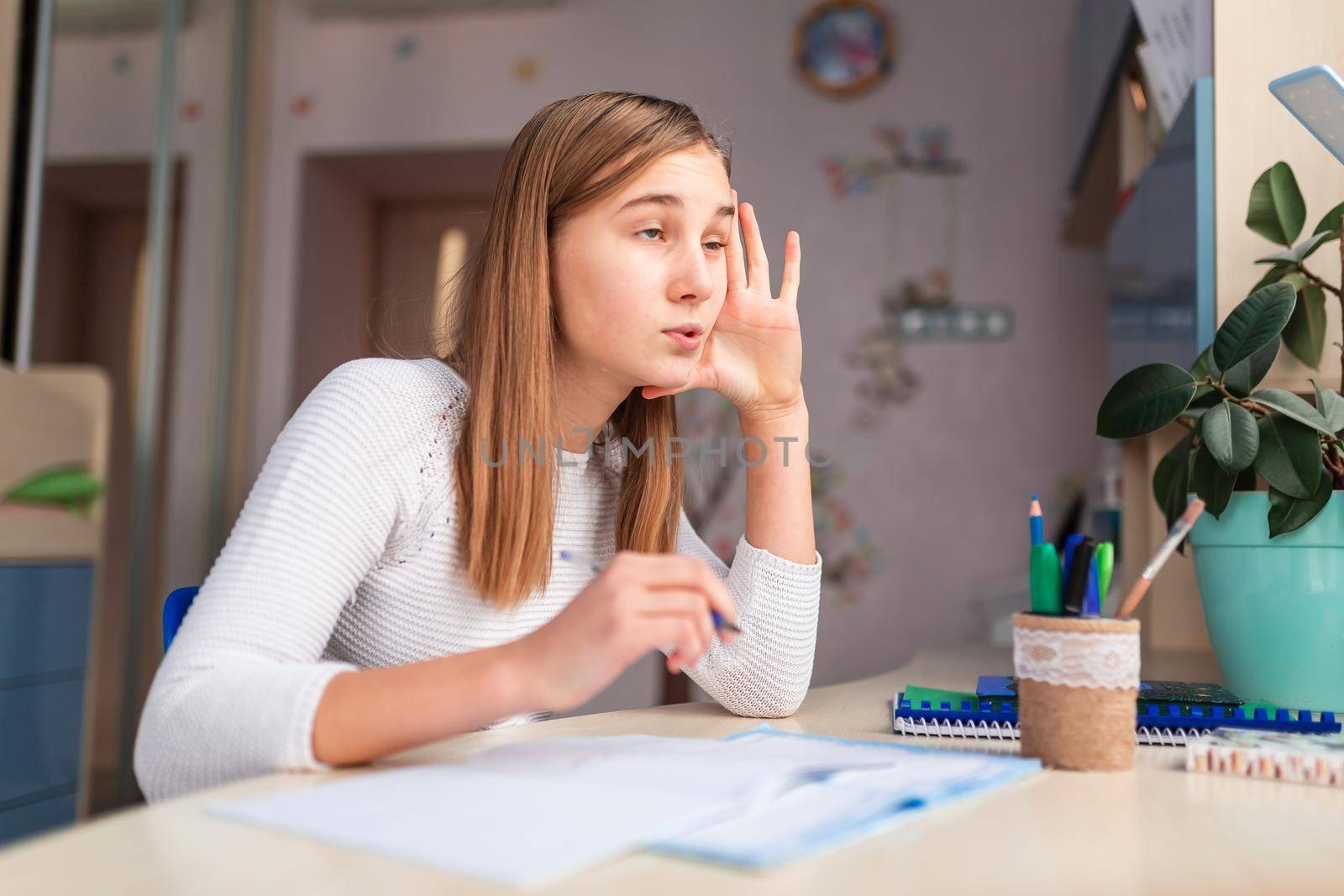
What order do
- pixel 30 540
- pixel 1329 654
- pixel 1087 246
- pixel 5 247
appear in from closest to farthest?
pixel 1329 654 < pixel 30 540 < pixel 5 247 < pixel 1087 246

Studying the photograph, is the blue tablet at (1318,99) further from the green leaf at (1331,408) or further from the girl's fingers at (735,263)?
the girl's fingers at (735,263)

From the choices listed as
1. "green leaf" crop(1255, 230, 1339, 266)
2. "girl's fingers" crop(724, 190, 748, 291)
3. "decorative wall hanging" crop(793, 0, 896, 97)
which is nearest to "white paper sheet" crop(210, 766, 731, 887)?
"girl's fingers" crop(724, 190, 748, 291)

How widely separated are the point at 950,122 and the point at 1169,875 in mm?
2838

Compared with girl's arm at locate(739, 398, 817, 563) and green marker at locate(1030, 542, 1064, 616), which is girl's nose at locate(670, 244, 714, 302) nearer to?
girl's arm at locate(739, 398, 817, 563)

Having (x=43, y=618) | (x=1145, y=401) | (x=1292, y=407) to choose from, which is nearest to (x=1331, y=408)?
(x=1292, y=407)

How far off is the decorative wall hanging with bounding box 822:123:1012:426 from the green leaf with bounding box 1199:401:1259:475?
2.01 meters

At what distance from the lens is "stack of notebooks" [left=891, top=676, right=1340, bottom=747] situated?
0.84 meters

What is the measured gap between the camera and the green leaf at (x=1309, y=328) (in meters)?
1.20

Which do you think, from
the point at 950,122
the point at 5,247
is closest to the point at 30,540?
the point at 5,247

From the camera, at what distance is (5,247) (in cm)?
236

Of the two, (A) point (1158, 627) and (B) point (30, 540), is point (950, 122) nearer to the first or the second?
(A) point (1158, 627)

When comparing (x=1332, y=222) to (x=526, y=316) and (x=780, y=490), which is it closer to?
(x=780, y=490)

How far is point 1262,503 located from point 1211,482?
48 millimetres

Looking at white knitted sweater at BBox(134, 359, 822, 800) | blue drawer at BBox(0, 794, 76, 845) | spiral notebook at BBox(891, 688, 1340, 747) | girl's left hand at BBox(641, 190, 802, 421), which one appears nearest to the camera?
white knitted sweater at BBox(134, 359, 822, 800)
